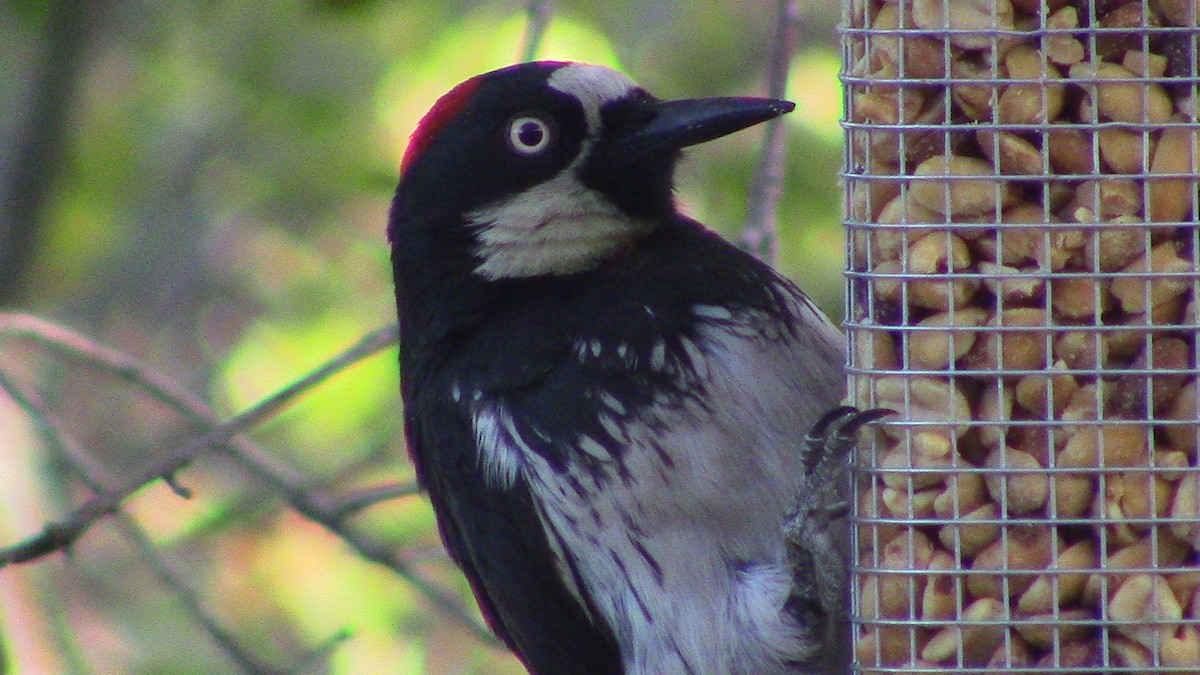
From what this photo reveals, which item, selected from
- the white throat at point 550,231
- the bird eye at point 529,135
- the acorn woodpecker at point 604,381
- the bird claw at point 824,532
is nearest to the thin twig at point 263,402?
the acorn woodpecker at point 604,381

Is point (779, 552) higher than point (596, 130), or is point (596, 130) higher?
point (596, 130)

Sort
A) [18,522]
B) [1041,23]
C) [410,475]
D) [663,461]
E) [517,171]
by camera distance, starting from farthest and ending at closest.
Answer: [410,475] < [18,522] < [517,171] < [663,461] < [1041,23]

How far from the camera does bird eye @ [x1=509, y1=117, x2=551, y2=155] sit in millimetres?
3418

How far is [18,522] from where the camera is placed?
4516mm

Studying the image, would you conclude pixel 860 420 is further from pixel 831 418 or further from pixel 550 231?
pixel 550 231

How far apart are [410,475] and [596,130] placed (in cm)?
319

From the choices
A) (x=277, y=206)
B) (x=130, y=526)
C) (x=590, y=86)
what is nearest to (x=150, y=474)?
(x=130, y=526)

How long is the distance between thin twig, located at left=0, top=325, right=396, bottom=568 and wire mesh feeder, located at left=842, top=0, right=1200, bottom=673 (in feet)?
5.78

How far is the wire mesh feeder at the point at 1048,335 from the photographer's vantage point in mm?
2508

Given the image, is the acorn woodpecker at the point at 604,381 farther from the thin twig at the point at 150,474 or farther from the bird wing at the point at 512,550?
the thin twig at the point at 150,474

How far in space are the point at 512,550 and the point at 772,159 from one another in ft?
3.83

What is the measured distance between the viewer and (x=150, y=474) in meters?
3.76

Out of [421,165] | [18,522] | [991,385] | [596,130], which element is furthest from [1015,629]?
[18,522]

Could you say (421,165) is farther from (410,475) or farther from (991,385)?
(410,475)
